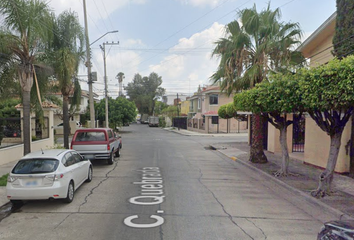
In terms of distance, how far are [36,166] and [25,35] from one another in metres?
5.47

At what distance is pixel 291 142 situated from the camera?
17.5 metres

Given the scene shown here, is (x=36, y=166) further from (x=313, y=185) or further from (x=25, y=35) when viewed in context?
(x=313, y=185)

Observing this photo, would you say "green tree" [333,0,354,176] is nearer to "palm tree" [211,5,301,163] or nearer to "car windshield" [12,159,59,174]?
"palm tree" [211,5,301,163]

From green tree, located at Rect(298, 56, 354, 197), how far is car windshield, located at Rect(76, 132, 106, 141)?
28.5 ft

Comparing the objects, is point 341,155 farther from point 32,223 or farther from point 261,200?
point 32,223

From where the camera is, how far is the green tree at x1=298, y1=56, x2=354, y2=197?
623cm

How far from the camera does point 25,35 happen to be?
31.6ft

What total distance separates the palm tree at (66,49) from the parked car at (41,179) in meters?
6.55

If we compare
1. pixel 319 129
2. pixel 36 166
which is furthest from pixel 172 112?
pixel 36 166

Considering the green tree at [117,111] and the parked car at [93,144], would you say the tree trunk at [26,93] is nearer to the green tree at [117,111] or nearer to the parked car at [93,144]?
the parked car at [93,144]

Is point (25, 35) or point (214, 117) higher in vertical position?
point (25, 35)

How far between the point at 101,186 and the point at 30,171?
2.69m

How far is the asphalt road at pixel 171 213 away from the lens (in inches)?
205

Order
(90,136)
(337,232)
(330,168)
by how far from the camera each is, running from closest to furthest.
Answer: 1. (337,232)
2. (330,168)
3. (90,136)
